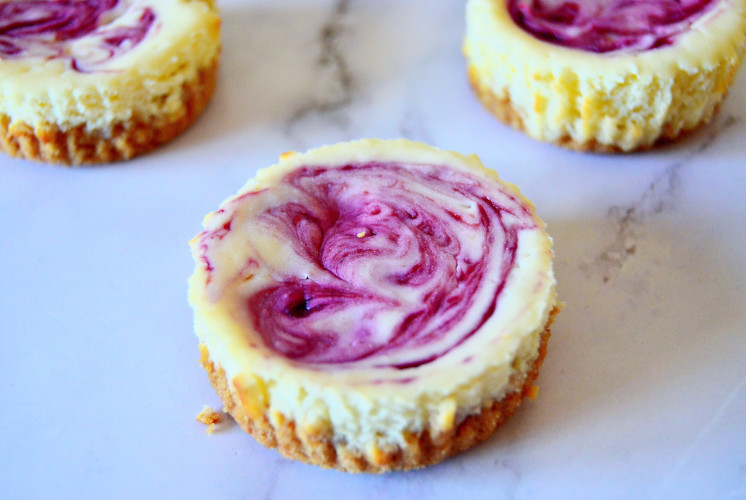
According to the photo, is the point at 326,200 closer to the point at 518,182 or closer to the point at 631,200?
the point at 518,182

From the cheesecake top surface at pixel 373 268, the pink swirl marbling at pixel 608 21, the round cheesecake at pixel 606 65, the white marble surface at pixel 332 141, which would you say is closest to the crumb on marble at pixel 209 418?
the white marble surface at pixel 332 141

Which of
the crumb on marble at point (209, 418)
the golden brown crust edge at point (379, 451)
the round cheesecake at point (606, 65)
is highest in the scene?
the round cheesecake at point (606, 65)

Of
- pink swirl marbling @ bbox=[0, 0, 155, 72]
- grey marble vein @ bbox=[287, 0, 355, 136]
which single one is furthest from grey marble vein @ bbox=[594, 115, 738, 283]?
pink swirl marbling @ bbox=[0, 0, 155, 72]

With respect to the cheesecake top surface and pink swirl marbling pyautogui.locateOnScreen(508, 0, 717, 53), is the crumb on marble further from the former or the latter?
pink swirl marbling pyautogui.locateOnScreen(508, 0, 717, 53)

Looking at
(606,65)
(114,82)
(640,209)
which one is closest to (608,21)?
(606,65)

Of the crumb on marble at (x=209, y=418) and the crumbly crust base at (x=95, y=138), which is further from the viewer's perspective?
the crumbly crust base at (x=95, y=138)

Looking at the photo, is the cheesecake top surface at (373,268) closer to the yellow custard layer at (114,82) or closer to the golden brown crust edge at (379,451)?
the golden brown crust edge at (379,451)

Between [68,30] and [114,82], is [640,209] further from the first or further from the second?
[68,30]
